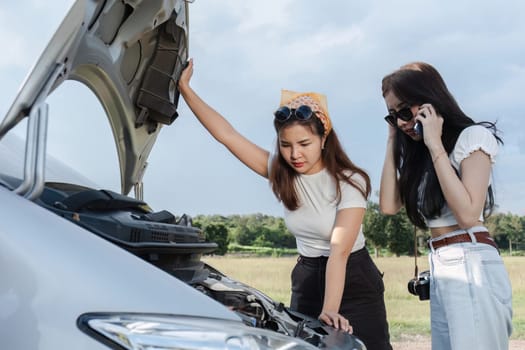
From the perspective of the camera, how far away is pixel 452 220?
8.05 feet

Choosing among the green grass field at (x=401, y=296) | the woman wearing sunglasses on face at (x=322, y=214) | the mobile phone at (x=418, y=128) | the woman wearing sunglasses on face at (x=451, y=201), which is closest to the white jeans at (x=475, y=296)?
the woman wearing sunglasses on face at (x=451, y=201)

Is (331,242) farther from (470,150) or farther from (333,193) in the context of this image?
(470,150)

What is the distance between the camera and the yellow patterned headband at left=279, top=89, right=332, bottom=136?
8.73 ft

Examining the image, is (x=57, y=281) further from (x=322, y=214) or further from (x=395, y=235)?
(x=395, y=235)

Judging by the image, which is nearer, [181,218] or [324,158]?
[181,218]

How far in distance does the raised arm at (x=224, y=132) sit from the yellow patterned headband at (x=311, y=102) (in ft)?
1.06

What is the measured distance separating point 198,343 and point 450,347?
143 cm

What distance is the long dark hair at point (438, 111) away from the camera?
2490mm

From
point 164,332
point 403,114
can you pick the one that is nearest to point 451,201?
point 403,114

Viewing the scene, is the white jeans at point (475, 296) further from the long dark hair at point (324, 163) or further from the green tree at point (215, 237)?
the green tree at point (215, 237)

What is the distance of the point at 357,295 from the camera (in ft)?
8.61

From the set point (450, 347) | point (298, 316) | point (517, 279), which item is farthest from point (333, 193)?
point (517, 279)

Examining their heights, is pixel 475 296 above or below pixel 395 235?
below

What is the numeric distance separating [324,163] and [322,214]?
0.24 meters
